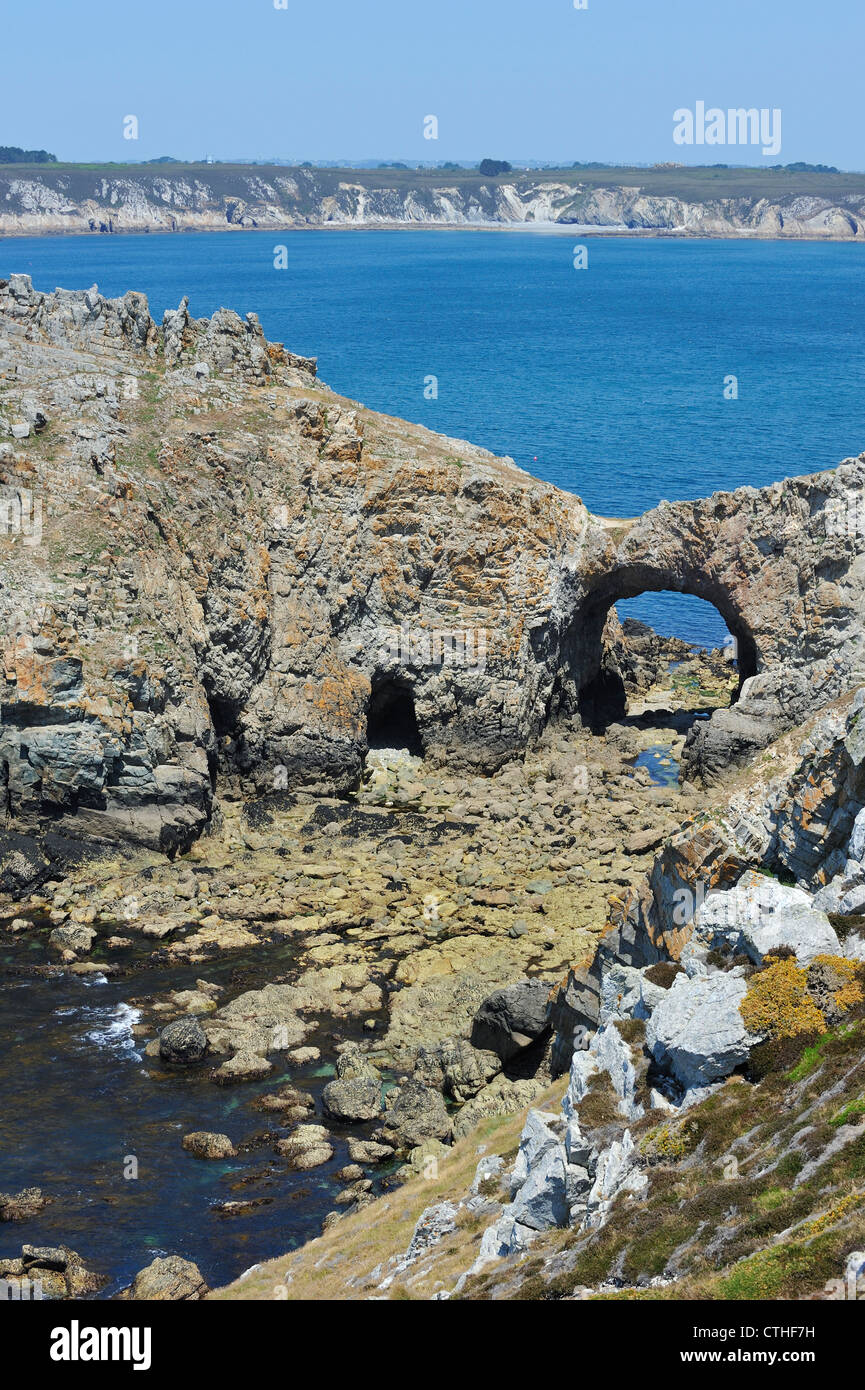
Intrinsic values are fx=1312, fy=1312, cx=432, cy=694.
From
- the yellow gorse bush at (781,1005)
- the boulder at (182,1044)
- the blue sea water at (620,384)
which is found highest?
the blue sea water at (620,384)

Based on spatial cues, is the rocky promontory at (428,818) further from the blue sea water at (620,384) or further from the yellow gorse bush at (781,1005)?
the blue sea water at (620,384)

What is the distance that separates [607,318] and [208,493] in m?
154

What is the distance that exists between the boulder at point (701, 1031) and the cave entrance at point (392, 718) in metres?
33.2

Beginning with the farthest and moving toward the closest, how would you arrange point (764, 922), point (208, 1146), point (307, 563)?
1. point (307, 563)
2. point (208, 1146)
3. point (764, 922)

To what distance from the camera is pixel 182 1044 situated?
115ft

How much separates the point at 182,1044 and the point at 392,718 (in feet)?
79.1

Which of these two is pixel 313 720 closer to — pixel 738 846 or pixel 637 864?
pixel 637 864

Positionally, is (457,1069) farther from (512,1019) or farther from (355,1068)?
(355,1068)

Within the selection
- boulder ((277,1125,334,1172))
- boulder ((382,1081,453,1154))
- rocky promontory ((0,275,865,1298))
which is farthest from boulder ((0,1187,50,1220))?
boulder ((382,1081,453,1154))

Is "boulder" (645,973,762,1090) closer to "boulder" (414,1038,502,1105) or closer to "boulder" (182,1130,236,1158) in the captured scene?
"boulder" (414,1038,502,1105)

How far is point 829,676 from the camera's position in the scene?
51.5 metres

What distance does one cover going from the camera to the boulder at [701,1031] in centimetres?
2100

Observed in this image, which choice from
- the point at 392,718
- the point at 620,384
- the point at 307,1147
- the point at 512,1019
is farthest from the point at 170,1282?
the point at 620,384

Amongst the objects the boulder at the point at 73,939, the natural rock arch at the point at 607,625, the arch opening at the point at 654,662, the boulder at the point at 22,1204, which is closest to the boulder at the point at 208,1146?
the boulder at the point at 22,1204
